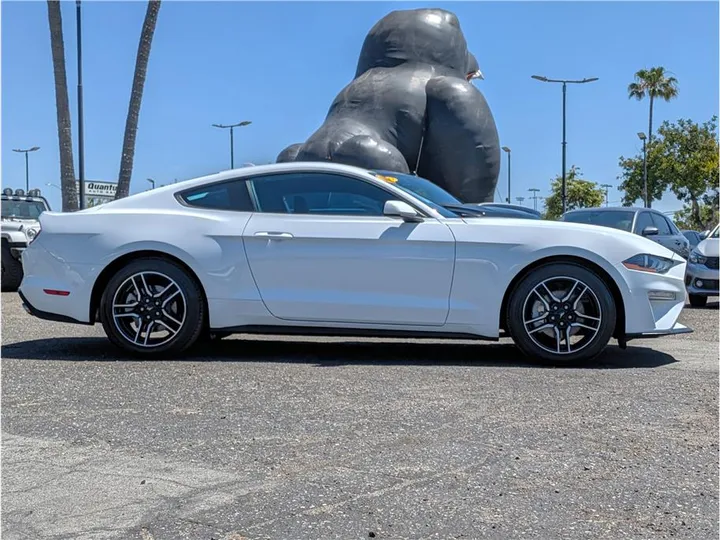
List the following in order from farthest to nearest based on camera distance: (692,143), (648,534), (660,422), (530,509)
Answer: (692,143) → (660,422) → (530,509) → (648,534)

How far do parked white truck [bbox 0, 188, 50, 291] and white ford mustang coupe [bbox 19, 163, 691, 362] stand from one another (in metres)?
6.02

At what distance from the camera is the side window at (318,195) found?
19.3 feet

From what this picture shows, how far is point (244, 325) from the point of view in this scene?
5.83m

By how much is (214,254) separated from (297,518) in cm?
327

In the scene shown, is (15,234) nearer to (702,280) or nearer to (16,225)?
(16,225)

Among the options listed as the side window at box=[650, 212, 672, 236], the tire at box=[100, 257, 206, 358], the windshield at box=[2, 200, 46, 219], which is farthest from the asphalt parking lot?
the windshield at box=[2, 200, 46, 219]

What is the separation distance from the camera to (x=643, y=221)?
12789 millimetres

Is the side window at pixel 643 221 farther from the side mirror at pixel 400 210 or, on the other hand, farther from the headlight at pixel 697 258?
the side mirror at pixel 400 210

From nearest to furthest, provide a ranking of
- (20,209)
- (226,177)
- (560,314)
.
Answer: (560,314) → (226,177) → (20,209)

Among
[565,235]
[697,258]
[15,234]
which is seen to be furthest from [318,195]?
[15,234]

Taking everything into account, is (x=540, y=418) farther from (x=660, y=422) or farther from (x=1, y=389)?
(x=1, y=389)

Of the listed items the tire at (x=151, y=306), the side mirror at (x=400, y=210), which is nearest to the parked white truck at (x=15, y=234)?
the tire at (x=151, y=306)

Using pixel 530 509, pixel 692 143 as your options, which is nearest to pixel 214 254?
pixel 530 509

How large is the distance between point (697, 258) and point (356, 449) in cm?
854
